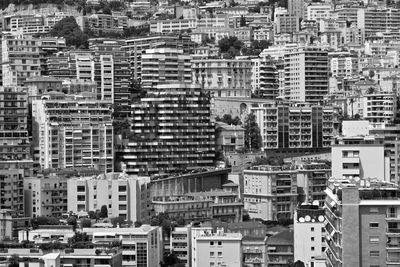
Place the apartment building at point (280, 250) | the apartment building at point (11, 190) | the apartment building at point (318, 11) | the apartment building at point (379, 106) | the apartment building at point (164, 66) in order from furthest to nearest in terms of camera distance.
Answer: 1. the apartment building at point (318, 11)
2. the apartment building at point (379, 106)
3. the apartment building at point (164, 66)
4. the apartment building at point (11, 190)
5. the apartment building at point (280, 250)

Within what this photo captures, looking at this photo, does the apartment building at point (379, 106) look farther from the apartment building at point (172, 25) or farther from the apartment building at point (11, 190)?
the apartment building at point (172, 25)

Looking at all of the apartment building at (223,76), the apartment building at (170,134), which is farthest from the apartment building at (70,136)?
the apartment building at (223,76)

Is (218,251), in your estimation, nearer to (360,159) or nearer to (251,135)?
(360,159)

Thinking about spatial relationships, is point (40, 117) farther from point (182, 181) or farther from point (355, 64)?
point (355, 64)

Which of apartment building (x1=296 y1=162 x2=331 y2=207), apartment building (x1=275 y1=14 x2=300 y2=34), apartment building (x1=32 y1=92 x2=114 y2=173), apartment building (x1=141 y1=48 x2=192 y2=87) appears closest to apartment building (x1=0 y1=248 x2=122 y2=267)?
apartment building (x1=32 y1=92 x2=114 y2=173)

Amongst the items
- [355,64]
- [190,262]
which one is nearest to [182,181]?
[190,262]

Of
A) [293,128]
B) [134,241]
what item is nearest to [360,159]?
[134,241]
